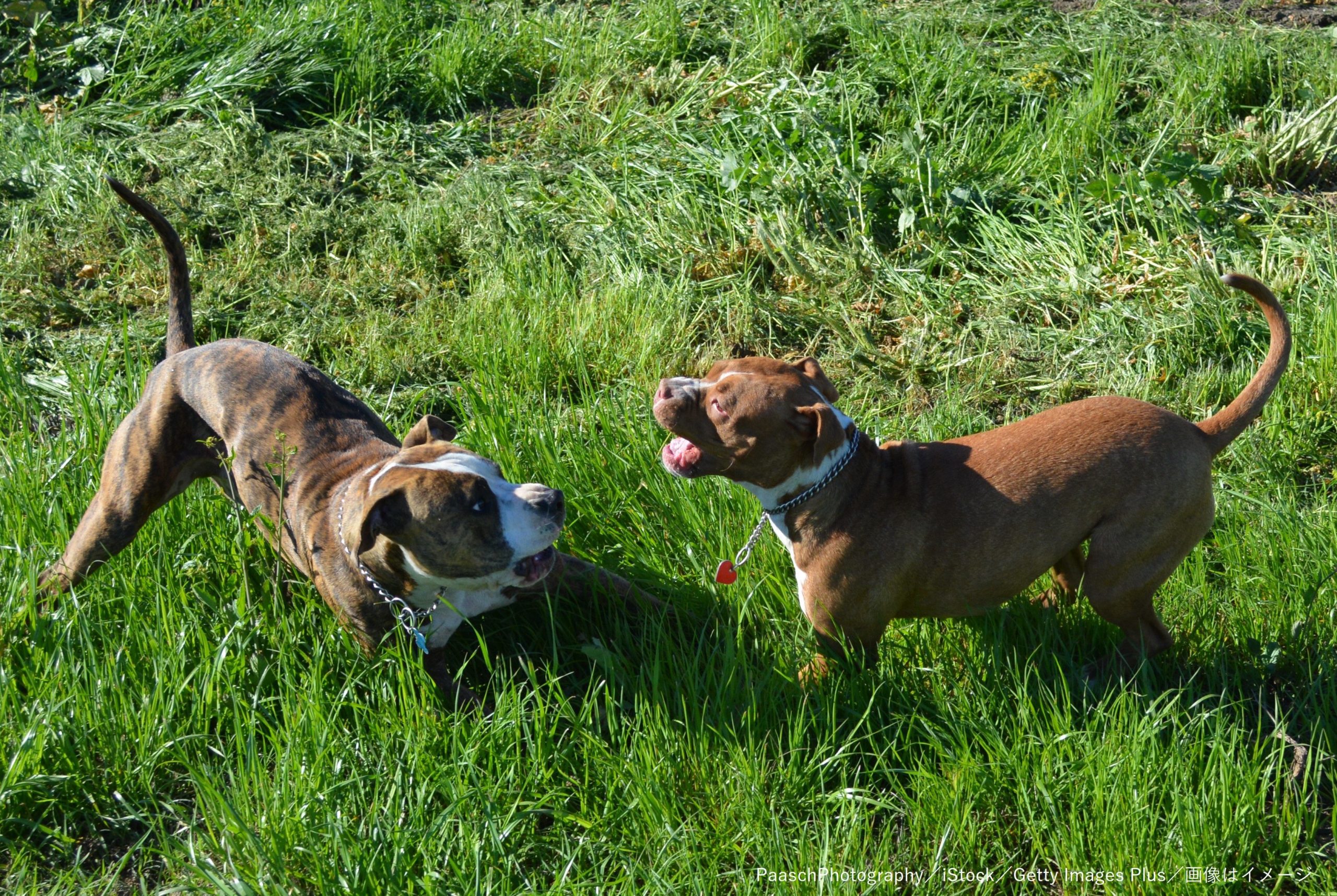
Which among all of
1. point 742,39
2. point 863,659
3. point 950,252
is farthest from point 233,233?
point 863,659

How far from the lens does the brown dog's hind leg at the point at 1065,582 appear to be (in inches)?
160

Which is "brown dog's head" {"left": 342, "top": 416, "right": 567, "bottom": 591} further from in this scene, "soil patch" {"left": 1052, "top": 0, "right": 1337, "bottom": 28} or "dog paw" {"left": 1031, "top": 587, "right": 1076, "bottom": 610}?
"soil patch" {"left": 1052, "top": 0, "right": 1337, "bottom": 28}

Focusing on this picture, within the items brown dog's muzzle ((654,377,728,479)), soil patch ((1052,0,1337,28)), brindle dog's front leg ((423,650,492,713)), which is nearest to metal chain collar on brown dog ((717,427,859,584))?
A: brown dog's muzzle ((654,377,728,479))

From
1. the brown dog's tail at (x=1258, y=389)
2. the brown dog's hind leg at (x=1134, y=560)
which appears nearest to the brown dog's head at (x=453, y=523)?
the brown dog's hind leg at (x=1134, y=560)

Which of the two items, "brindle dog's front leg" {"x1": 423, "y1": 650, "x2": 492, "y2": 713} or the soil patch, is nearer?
"brindle dog's front leg" {"x1": 423, "y1": 650, "x2": 492, "y2": 713}

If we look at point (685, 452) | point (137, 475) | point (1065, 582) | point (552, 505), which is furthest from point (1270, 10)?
point (137, 475)

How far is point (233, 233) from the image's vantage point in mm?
6852

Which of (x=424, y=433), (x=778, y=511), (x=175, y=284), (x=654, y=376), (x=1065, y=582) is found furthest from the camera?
(x=654, y=376)

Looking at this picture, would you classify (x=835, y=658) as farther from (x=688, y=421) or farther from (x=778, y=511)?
(x=688, y=421)

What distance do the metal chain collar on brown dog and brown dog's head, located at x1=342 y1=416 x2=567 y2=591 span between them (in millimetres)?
312

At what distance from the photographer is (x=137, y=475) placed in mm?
4203

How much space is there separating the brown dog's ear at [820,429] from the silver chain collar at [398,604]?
1.32m

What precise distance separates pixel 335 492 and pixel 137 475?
0.79 m

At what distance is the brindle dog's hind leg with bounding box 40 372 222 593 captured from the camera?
4.20 metres
